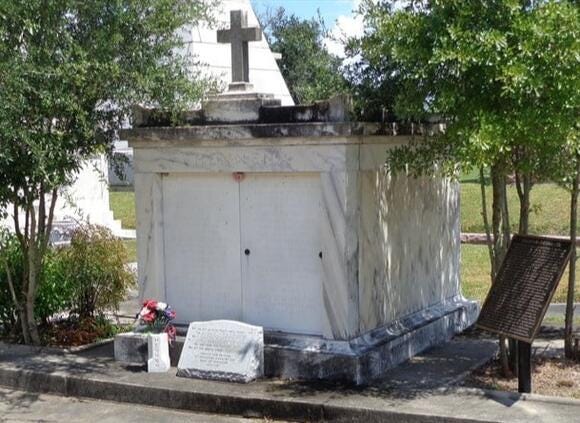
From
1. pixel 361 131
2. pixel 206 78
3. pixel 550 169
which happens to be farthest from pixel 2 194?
pixel 550 169

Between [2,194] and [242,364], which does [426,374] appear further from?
[2,194]

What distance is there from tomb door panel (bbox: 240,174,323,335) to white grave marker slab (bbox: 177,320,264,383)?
0.37 meters

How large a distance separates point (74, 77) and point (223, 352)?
283cm

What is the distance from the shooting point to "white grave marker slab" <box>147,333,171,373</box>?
8359 millimetres

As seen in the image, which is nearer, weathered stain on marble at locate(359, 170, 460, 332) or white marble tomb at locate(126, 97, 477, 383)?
white marble tomb at locate(126, 97, 477, 383)

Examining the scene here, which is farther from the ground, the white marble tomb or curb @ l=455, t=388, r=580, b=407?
the white marble tomb

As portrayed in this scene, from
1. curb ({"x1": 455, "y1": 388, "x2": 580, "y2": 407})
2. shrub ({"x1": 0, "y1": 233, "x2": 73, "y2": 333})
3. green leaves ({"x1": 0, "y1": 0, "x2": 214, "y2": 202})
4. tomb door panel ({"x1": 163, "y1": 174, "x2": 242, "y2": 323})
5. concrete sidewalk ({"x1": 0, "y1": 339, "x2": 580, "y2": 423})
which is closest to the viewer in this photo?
concrete sidewalk ({"x1": 0, "y1": 339, "x2": 580, "y2": 423})

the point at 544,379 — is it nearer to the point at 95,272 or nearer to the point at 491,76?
the point at 491,76

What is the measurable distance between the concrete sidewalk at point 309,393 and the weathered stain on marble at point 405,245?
644 mm

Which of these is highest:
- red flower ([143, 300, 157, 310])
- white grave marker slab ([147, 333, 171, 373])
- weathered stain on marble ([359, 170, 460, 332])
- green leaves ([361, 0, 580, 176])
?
green leaves ([361, 0, 580, 176])

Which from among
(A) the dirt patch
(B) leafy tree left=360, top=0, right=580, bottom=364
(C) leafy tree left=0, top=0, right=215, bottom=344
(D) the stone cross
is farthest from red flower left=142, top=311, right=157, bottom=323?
(A) the dirt patch

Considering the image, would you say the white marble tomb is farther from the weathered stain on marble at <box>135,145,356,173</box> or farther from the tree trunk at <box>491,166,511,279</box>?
the tree trunk at <box>491,166,511,279</box>

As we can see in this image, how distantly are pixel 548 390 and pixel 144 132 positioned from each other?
173 inches

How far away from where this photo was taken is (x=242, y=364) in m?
7.97
